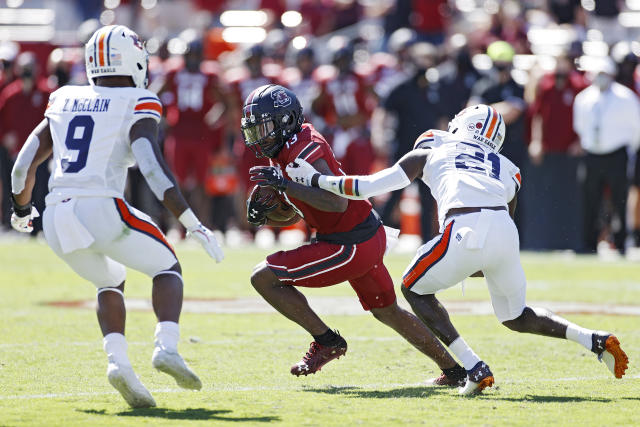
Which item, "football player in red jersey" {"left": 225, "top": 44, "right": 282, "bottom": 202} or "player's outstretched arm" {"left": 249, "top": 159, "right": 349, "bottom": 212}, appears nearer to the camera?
"player's outstretched arm" {"left": 249, "top": 159, "right": 349, "bottom": 212}

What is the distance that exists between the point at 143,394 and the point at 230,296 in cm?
515

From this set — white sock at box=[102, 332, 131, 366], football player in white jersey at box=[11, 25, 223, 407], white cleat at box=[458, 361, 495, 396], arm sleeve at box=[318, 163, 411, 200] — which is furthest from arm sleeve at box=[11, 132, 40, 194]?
white cleat at box=[458, 361, 495, 396]

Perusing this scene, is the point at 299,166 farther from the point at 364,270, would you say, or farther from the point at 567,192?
the point at 567,192

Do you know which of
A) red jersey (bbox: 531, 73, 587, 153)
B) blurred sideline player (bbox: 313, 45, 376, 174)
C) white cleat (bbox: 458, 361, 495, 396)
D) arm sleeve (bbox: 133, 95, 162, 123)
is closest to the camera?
arm sleeve (bbox: 133, 95, 162, 123)

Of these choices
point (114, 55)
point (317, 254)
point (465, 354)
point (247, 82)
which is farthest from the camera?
point (247, 82)

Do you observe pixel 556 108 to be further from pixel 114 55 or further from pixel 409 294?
pixel 114 55

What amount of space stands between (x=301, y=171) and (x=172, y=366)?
1.35 m

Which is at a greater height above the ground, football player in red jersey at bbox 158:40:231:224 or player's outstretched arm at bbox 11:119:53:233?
football player in red jersey at bbox 158:40:231:224

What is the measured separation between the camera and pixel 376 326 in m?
8.47

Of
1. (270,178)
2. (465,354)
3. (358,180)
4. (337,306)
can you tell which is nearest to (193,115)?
(337,306)

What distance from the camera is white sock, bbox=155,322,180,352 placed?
5.07 metres

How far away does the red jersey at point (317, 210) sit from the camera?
19.9ft

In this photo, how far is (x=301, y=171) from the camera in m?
5.90

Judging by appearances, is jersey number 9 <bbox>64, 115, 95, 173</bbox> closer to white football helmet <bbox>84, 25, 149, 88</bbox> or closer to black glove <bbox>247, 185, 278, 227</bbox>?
white football helmet <bbox>84, 25, 149, 88</bbox>
